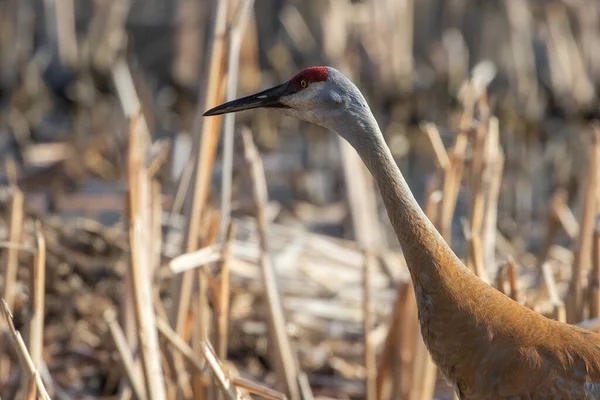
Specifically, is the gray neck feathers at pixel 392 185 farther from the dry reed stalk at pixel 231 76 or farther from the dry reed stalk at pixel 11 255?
the dry reed stalk at pixel 11 255

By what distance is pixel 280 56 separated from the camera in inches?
301

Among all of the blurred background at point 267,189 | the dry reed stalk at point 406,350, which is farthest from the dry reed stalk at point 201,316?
the dry reed stalk at point 406,350

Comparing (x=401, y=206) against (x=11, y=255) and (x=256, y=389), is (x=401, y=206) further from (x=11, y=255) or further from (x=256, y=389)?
(x=11, y=255)

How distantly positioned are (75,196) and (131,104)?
0.61m

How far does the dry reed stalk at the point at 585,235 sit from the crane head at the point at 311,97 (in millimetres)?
1028

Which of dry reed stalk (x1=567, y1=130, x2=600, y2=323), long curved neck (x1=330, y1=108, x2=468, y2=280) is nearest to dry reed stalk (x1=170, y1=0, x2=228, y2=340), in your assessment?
long curved neck (x1=330, y1=108, x2=468, y2=280)

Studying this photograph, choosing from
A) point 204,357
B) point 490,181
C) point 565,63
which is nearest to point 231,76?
point 490,181

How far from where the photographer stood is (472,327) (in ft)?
7.88

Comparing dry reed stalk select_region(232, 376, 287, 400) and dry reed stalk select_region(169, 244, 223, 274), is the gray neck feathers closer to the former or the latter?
dry reed stalk select_region(232, 376, 287, 400)

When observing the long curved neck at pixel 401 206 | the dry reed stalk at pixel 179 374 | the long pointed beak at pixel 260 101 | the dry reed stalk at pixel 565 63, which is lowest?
the dry reed stalk at pixel 179 374

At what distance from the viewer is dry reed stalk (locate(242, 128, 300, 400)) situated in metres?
3.16

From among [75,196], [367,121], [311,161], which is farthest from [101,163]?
[367,121]

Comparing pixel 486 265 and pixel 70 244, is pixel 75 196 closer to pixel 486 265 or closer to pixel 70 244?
pixel 70 244

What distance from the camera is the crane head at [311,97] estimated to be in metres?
2.28
